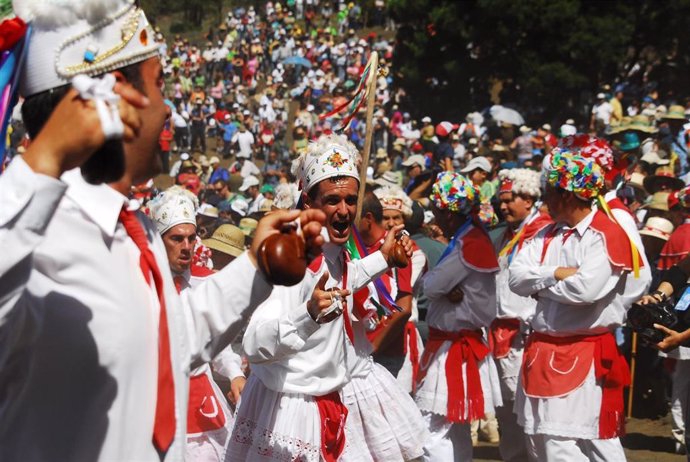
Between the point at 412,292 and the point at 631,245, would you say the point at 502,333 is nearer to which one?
the point at 412,292

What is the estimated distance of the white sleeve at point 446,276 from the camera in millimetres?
A: 7137

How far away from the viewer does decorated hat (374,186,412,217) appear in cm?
802

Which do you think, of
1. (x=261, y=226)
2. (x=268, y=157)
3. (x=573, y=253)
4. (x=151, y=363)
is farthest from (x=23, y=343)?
(x=268, y=157)

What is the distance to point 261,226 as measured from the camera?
259 cm

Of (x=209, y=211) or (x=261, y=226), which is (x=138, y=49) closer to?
(x=261, y=226)

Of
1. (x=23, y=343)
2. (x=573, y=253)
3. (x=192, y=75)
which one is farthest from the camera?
(x=192, y=75)

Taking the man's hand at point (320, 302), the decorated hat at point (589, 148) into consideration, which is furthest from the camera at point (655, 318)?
the man's hand at point (320, 302)

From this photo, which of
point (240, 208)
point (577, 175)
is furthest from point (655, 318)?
point (240, 208)

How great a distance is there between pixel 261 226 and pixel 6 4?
2.52 ft

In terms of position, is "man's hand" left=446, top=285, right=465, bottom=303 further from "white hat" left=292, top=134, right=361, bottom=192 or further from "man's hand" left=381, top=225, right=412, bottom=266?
"white hat" left=292, top=134, right=361, bottom=192

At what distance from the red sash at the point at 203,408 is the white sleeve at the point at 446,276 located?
2191 mm

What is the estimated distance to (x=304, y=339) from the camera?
168 inches

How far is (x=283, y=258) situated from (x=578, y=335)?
424 centimetres

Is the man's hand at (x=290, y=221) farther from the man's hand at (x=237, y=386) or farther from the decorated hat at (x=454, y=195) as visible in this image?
the decorated hat at (x=454, y=195)
